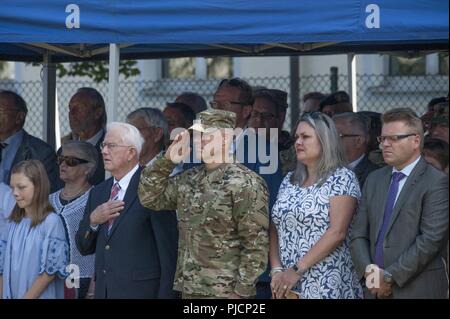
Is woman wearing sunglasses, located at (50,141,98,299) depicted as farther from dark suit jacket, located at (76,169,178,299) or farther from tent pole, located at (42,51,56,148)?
tent pole, located at (42,51,56,148)

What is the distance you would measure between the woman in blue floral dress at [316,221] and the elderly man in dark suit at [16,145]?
2016 millimetres

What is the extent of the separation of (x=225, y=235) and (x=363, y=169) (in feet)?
4.50

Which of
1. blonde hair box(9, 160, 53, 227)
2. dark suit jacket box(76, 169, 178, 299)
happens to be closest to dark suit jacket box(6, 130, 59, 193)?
blonde hair box(9, 160, 53, 227)

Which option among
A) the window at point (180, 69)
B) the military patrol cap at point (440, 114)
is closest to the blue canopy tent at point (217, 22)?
the military patrol cap at point (440, 114)

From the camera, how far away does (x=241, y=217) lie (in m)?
6.11

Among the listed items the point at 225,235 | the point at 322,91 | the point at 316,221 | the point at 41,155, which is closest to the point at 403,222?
the point at 316,221

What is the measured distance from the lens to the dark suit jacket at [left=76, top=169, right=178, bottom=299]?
253 inches

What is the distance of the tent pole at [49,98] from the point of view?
9.28 metres

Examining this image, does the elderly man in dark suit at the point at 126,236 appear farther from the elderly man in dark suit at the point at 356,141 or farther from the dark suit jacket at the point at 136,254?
the elderly man in dark suit at the point at 356,141

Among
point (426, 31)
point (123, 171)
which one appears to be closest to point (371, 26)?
point (426, 31)

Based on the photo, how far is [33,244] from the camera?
6.56 metres

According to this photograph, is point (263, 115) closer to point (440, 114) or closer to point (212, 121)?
point (440, 114)

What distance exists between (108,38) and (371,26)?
1.62 m
